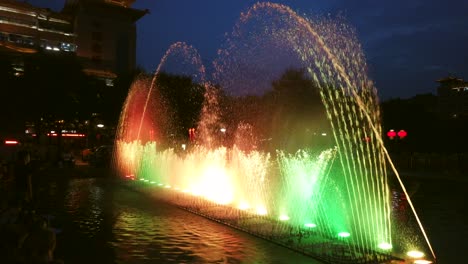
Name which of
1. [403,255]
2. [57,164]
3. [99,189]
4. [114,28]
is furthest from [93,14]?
[403,255]

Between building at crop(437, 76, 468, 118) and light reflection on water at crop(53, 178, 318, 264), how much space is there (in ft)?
271

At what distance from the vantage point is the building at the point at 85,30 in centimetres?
5988

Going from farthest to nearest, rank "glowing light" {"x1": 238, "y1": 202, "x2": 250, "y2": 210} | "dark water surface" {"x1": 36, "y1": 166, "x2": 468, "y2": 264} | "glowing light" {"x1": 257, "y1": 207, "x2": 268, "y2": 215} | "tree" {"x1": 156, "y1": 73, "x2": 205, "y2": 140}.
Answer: "tree" {"x1": 156, "y1": 73, "x2": 205, "y2": 140}, "glowing light" {"x1": 238, "y1": 202, "x2": 250, "y2": 210}, "glowing light" {"x1": 257, "y1": 207, "x2": 268, "y2": 215}, "dark water surface" {"x1": 36, "y1": 166, "x2": 468, "y2": 264}

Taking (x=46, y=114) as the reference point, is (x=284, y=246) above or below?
below

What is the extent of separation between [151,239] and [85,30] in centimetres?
6165

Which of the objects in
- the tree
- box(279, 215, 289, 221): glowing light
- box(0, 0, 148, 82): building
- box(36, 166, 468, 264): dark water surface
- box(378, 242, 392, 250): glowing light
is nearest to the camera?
box(36, 166, 468, 264): dark water surface

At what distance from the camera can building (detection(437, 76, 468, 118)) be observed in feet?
282

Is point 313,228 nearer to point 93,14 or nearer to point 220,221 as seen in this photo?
point 220,221

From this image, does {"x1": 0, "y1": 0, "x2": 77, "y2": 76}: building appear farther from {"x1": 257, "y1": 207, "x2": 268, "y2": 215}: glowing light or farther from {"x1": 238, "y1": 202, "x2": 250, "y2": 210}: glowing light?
{"x1": 257, "y1": 207, "x2": 268, "y2": 215}: glowing light

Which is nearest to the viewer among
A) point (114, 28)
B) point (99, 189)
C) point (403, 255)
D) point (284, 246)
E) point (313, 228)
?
point (403, 255)

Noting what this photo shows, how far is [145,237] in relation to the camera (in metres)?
10.3

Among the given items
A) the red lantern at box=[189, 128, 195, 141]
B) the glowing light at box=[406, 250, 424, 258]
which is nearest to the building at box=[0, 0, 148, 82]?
the red lantern at box=[189, 128, 195, 141]

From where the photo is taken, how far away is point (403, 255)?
870 centimetres

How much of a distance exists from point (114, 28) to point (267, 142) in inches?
1405
